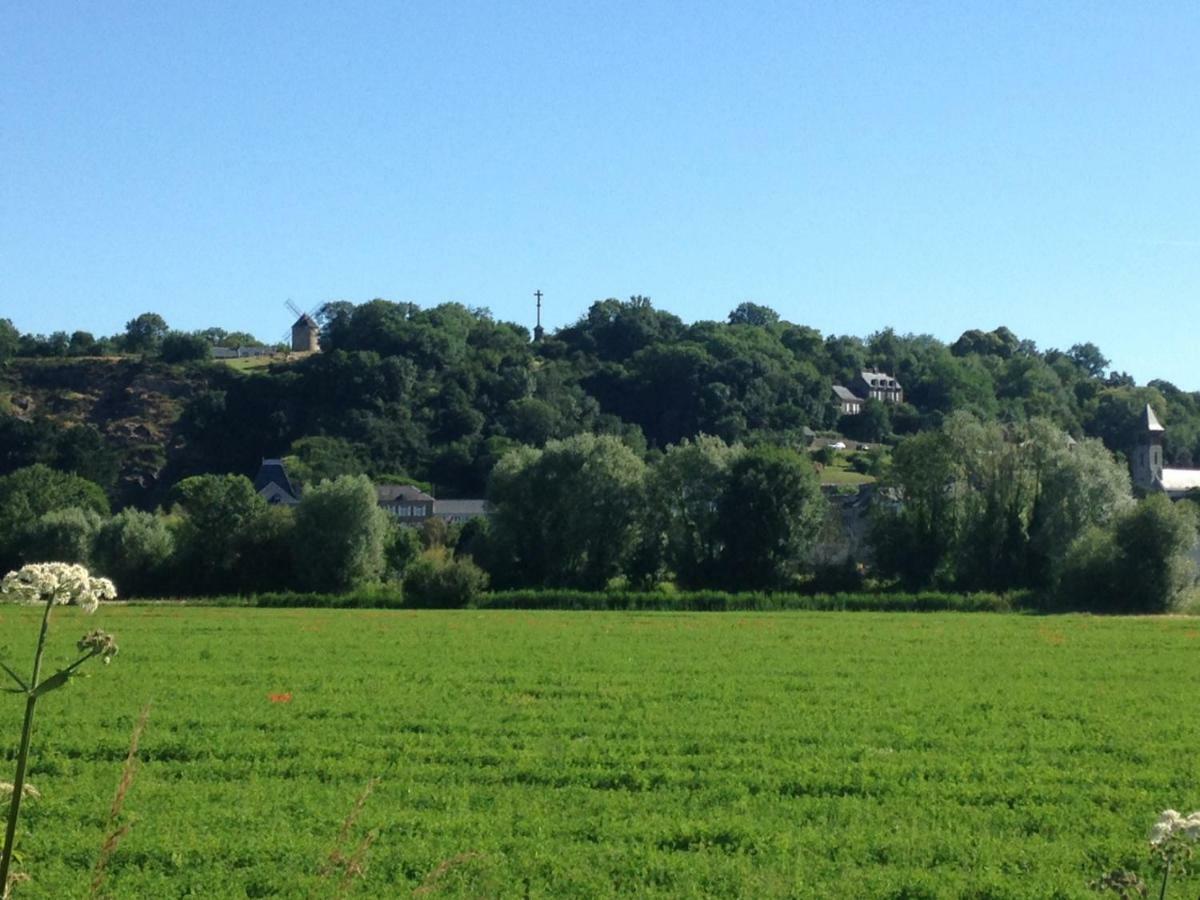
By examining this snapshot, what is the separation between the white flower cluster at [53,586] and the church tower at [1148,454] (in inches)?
5447

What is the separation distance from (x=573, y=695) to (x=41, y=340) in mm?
191529

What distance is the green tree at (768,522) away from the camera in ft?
243

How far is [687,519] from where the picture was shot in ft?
250

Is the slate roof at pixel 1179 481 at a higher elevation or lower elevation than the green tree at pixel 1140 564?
higher

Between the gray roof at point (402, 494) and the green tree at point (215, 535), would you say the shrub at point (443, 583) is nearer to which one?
the green tree at point (215, 535)

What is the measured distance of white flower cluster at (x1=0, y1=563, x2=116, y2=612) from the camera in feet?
14.2

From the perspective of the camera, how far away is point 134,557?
74812mm

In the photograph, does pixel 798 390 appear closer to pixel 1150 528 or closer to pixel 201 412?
pixel 201 412

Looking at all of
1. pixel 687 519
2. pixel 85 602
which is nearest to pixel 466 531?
pixel 687 519

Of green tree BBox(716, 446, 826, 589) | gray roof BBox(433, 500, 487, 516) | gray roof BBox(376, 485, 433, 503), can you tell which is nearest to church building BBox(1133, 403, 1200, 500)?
gray roof BBox(433, 500, 487, 516)

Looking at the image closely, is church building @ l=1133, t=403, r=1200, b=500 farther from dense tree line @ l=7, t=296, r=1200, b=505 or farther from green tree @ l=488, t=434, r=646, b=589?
green tree @ l=488, t=434, r=646, b=589

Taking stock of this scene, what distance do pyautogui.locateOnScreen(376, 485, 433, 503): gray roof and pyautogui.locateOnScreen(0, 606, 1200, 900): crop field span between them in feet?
327

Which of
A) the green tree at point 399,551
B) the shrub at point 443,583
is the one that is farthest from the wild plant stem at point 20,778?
the green tree at point 399,551

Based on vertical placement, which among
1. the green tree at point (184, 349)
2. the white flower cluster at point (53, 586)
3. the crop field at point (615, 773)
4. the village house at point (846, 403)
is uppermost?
the green tree at point (184, 349)
